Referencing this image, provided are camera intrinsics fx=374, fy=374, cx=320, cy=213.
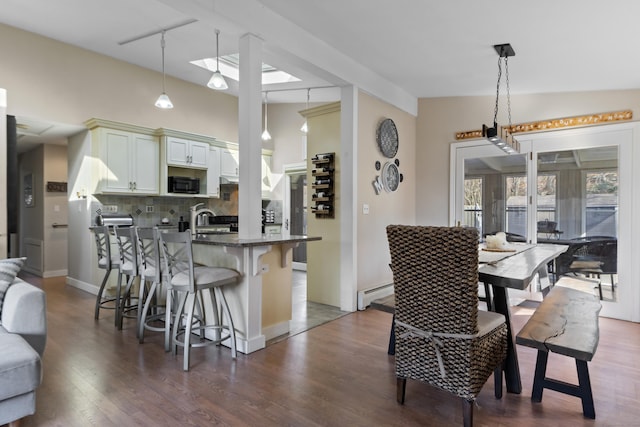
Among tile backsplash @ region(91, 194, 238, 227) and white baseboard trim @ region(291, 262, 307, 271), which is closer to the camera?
tile backsplash @ region(91, 194, 238, 227)

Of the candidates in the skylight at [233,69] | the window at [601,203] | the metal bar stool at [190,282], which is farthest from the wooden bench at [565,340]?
the skylight at [233,69]

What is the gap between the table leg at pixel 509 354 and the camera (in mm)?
2270

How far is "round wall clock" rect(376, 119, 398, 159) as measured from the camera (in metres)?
4.46

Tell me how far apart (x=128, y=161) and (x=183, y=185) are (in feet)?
2.79

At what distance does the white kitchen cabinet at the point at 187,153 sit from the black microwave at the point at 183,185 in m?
0.21

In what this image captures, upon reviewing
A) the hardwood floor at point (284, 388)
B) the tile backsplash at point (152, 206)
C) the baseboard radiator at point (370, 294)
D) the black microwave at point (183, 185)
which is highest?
the black microwave at point (183, 185)

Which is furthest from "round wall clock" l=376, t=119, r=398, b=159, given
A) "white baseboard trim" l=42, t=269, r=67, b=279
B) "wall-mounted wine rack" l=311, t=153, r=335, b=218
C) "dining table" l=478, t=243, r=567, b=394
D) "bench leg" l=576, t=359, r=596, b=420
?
"white baseboard trim" l=42, t=269, r=67, b=279

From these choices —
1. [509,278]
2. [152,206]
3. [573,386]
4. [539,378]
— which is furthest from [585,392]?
[152,206]

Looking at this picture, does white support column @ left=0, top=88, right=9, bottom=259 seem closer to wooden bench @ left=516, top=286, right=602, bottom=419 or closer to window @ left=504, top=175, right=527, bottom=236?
wooden bench @ left=516, top=286, right=602, bottom=419

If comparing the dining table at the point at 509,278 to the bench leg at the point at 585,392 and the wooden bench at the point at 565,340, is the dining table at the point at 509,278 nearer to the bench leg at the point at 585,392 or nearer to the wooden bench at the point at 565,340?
the wooden bench at the point at 565,340

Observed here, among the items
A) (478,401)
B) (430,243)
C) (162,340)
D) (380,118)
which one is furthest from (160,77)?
(478,401)

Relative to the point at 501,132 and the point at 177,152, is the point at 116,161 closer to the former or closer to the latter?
the point at 177,152

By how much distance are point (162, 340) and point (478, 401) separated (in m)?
2.44

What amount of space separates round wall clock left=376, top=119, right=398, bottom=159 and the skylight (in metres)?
1.78
